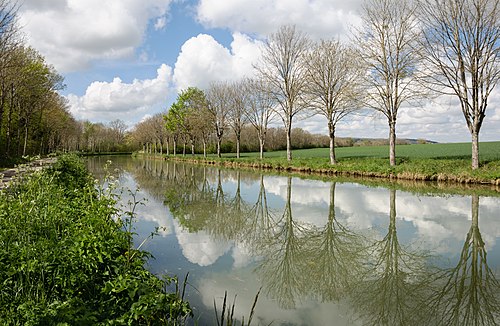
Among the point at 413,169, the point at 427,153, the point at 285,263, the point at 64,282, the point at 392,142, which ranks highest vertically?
the point at 392,142

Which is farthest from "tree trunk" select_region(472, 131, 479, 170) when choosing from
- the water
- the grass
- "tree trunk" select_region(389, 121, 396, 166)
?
the water

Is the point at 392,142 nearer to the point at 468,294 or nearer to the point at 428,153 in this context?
the point at 428,153

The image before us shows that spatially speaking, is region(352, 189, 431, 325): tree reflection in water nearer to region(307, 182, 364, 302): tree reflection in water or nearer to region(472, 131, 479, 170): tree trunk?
region(307, 182, 364, 302): tree reflection in water

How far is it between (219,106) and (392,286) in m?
42.4

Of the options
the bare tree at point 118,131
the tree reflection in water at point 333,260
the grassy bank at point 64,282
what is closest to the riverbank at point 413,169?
the tree reflection in water at point 333,260

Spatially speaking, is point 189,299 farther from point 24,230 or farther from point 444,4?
point 444,4

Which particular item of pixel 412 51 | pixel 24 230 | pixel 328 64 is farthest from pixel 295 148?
pixel 24 230

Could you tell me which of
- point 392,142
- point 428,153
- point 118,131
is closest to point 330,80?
point 392,142

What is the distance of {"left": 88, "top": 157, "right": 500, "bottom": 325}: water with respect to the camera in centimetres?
495

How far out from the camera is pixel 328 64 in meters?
29.3

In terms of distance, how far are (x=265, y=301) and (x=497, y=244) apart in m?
6.05

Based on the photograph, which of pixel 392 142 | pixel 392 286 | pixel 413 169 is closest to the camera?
pixel 392 286

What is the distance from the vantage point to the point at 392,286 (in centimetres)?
571

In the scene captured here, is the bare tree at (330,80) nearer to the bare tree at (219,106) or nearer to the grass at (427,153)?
the grass at (427,153)
